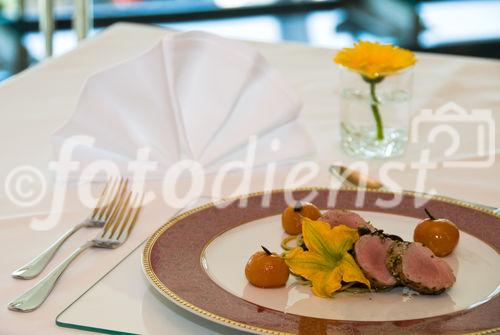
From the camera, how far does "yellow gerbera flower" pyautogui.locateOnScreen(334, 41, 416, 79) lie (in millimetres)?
1410

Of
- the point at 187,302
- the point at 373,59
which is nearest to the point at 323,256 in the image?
the point at 187,302

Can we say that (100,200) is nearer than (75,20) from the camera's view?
Yes

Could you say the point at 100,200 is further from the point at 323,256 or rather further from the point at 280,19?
the point at 280,19

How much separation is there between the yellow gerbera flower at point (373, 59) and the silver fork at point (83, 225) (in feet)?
1.36

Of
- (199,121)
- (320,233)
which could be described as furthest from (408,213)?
(199,121)

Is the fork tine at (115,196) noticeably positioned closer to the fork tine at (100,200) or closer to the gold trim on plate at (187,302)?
the fork tine at (100,200)

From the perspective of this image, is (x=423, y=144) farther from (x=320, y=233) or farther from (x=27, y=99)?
(x=27, y=99)

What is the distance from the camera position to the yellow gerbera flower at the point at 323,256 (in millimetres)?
933

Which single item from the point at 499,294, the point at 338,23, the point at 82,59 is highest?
the point at 499,294

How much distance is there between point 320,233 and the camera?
955 mm

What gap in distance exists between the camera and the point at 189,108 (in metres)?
1.53

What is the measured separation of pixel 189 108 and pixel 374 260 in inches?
26.9

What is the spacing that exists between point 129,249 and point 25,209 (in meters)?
0.23

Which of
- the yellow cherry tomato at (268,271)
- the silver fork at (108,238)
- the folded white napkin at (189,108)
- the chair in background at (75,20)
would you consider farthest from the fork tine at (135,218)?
the chair in background at (75,20)
